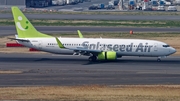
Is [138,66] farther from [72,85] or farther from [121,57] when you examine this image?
[72,85]

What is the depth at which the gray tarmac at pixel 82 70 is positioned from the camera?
50.1 metres

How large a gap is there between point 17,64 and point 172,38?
3737cm

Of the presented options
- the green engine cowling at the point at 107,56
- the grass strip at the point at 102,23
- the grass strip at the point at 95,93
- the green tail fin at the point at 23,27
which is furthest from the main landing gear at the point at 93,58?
the grass strip at the point at 102,23

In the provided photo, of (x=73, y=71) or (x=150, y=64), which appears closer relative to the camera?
(x=73, y=71)

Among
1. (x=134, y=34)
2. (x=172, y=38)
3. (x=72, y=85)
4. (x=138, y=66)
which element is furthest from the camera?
(x=134, y=34)

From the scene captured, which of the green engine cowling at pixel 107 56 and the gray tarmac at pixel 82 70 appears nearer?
the gray tarmac at pixel 82 70

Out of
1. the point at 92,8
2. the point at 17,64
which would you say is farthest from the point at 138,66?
the point at 92,8

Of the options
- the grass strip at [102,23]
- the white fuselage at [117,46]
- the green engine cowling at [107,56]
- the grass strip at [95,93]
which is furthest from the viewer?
the grass strip at [102,23]

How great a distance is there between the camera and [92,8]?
180 m

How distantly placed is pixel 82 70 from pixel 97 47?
29.2ft

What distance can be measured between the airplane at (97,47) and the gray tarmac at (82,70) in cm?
104

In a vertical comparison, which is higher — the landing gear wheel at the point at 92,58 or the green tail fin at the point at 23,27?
the green tail fin at the point at 23,27

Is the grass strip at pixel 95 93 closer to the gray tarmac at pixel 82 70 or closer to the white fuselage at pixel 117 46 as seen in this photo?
the gray tarmac at pixel 82 70

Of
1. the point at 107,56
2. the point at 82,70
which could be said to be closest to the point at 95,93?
the point at 82,70
